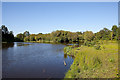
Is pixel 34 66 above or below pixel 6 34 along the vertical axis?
below

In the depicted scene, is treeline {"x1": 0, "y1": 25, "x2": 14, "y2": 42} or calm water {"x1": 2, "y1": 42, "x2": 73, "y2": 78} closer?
calm water {"x1": 2, "y1": 42, "x2": 73, "y2": 78}

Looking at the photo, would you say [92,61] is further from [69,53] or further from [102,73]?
[69,53]

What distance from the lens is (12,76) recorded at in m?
13.4

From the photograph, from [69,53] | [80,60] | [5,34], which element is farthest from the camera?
[5,34]

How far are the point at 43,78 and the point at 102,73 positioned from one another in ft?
23.6

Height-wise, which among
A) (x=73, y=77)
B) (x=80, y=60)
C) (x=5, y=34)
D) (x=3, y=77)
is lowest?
(x=3, y=77)

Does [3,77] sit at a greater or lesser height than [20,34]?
lesser

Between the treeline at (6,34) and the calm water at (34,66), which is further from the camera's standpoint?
the treeline at (6,34)

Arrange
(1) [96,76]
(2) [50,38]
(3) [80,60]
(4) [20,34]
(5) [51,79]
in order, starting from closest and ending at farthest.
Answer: (1) [96,76] → (5) [51,79] → (3) [80,60] → (2) [50,38] → (4) [20,34]

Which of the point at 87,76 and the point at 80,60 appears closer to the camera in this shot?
the point at 87,76

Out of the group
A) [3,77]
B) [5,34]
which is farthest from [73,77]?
[5,34]

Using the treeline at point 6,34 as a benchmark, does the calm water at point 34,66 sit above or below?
below

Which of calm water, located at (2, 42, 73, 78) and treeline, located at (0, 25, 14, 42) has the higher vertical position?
treeline, located at (0, 25, 14, 42)

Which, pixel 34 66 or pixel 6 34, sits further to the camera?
pixel 6 34
